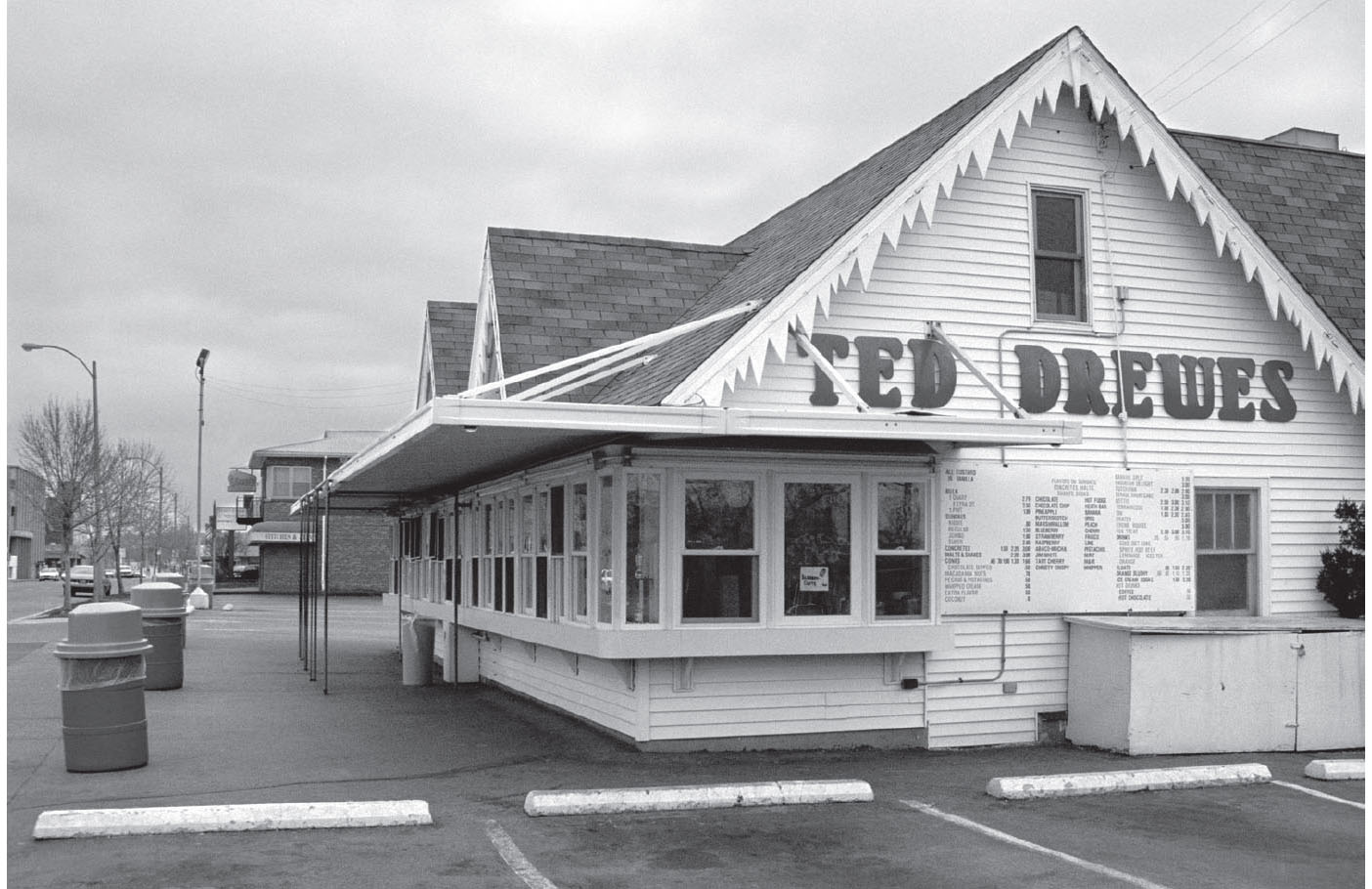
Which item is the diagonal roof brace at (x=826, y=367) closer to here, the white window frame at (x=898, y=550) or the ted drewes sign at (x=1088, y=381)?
the ted drewes sign at (x=1088, y=381)

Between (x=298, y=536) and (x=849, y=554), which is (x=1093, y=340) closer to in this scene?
(x=849, y=554)

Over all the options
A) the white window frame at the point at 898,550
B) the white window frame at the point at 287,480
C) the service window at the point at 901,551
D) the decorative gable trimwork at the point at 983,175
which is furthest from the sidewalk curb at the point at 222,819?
the white window frame at the point at 287,480

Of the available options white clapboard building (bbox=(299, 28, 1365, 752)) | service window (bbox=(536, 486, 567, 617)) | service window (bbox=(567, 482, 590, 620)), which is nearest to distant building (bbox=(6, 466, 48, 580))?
service window (bbox=(536, 486, 567, 617))

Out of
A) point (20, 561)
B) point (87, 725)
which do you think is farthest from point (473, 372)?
point (20, 561)

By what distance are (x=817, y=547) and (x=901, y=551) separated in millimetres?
856

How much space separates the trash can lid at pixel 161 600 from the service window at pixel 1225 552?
1264 centimetres

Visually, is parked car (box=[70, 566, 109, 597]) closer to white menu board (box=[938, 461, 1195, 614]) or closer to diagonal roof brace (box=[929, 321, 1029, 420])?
white menu board (box=[938, 461, 1195, 614])

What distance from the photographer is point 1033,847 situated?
29.9ft

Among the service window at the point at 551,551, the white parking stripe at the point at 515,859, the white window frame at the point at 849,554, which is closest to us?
the white parking stripe at the point at 515,859

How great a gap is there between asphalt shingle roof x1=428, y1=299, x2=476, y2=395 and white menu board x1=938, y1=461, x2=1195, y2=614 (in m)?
8.43

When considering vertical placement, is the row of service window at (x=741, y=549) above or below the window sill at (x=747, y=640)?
above

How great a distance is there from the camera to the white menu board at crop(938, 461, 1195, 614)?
13805mm

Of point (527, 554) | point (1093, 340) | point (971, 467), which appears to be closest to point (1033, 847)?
point (971, 467)

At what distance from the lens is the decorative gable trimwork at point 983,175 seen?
41.3 ft
